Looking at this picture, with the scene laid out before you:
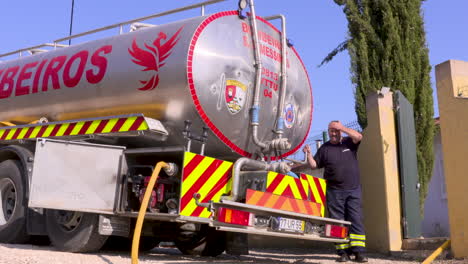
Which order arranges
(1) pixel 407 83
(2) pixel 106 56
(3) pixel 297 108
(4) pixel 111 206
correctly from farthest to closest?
(1) pixel 407 83 → (3) pixel 297 108 → (2) pixel 106 56 → (4) pixel 111 206

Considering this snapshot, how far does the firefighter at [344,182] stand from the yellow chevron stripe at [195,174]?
164 cm

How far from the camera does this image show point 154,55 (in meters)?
5.37

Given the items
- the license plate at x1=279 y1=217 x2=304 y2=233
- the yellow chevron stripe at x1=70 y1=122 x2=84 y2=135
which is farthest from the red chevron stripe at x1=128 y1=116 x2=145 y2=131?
the license plate at x1=279 y1=217 x2=304 y2=233

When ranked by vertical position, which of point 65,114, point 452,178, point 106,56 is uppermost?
point 106,56

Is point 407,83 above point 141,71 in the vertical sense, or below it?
above

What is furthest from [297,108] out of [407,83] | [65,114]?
[407,83]

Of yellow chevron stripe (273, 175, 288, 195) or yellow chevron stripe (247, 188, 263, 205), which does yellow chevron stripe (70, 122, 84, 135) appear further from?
yellow chevron stripe (273, 175, 288, 195)

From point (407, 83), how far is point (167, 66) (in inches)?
336

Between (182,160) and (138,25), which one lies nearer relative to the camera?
(182,160)

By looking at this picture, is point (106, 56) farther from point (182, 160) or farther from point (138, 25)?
point (182, 160)

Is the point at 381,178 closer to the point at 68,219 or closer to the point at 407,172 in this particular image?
the point at 407,172

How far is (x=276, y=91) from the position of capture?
5914 mm

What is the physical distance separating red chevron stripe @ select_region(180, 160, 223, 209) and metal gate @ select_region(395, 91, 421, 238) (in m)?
3.32

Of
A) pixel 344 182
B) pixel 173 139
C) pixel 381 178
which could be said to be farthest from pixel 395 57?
pixel 173 139
